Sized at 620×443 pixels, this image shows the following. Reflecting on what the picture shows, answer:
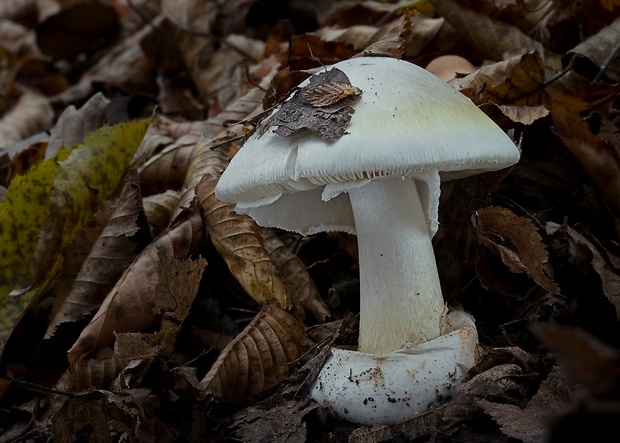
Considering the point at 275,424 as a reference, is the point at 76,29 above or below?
below

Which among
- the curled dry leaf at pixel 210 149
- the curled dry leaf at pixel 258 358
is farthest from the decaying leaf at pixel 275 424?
the curled dry leaf at pixel 210 149

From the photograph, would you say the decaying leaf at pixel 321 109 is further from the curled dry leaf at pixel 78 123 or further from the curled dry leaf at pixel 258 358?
the curled dry leaf at pixel 78 123

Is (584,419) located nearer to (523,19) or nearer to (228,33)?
(523,19)

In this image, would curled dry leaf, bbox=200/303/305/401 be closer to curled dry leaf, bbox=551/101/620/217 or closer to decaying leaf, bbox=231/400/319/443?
decaying leaf, bbox=231/400/319/443

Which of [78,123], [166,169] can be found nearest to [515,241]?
→ [166,169]

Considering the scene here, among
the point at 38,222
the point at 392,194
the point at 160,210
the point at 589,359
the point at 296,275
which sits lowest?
the point at 296,275

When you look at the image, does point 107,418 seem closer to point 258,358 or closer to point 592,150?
point 258,358

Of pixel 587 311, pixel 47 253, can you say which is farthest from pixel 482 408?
pixel 47 253
